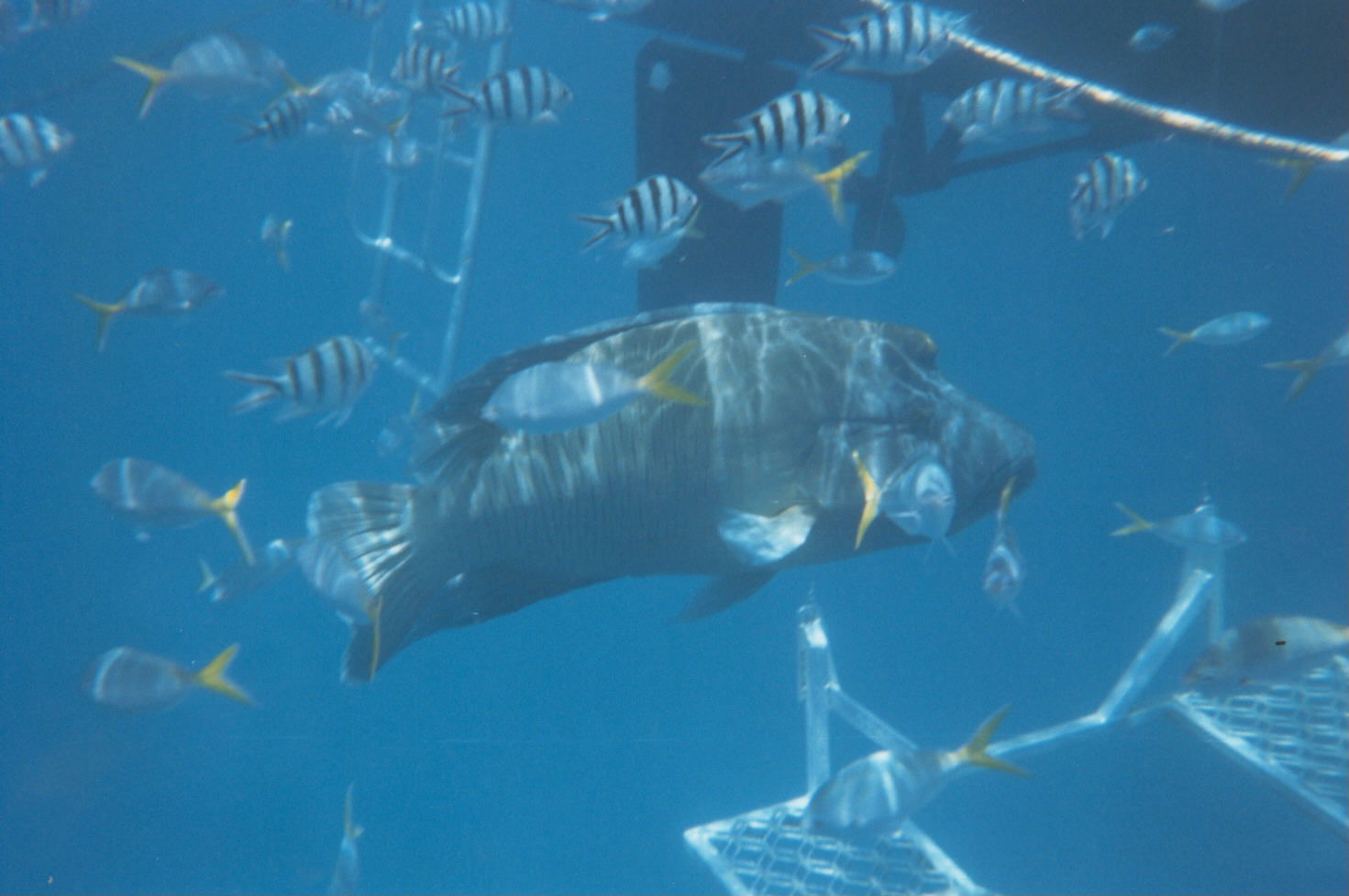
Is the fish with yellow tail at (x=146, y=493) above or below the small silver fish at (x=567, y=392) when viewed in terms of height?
below

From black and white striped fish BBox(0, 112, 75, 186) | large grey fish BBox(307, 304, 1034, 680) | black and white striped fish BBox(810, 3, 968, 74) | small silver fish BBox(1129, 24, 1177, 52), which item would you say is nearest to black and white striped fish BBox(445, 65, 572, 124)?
black and white striped fish BBox(810, 3, 968, 74)

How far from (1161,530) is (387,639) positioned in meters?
4.63

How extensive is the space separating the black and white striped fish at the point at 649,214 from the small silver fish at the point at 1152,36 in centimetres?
372

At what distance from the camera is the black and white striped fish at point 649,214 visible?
129 inches

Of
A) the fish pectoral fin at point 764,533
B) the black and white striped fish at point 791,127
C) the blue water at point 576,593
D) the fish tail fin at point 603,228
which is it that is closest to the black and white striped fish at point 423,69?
the fish tail fin at point 603,228

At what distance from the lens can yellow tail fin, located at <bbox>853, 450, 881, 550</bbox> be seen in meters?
2.54

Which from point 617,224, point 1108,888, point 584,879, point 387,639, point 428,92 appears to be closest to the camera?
point 387,639

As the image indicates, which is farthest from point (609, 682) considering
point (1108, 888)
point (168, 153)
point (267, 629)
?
point (168, 153)

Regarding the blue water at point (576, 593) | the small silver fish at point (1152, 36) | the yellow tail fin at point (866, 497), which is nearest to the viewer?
the yellow tail fin at point (866, 497)

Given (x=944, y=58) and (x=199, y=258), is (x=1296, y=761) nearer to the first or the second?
(x=944, y=58)

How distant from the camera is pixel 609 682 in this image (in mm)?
13930

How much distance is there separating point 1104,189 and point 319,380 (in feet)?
14.1

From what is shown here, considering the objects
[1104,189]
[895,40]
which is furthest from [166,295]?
[1104,189]

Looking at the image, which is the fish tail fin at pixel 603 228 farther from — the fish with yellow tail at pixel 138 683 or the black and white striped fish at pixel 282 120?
the fish with yellow tail at pixel 138 683
